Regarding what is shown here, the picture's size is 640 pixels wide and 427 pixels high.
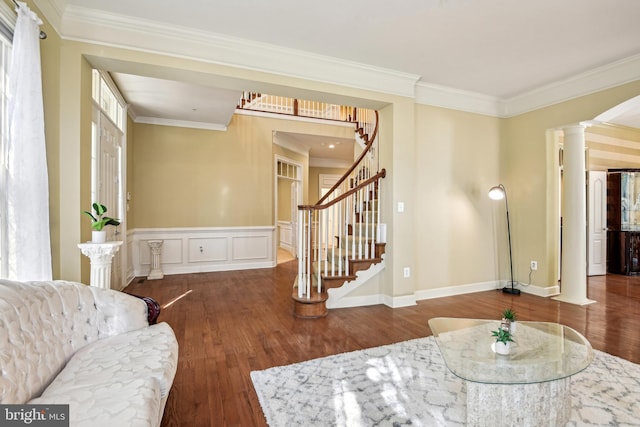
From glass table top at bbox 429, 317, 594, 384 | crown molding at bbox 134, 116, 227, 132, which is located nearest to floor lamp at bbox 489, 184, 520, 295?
glass table top at bbox 429, 317, 594, 384

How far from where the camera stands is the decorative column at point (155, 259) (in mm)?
5398

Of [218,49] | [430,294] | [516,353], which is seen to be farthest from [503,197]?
[218,49]

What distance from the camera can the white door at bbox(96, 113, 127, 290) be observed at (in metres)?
3.80

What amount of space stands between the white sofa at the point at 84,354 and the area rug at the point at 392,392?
753mm

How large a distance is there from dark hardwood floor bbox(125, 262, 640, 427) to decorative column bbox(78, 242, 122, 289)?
89 cm

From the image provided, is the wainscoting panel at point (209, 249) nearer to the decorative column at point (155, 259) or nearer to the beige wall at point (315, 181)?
the decorative column at point (155, 259)

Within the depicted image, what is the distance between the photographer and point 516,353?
181cm

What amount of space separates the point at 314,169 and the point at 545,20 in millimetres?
7816

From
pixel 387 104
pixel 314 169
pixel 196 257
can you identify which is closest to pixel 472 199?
pixel 387 104

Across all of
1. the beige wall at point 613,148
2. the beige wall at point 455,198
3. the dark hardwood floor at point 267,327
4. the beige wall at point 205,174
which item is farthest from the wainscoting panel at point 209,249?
the beige wall at point 613,148

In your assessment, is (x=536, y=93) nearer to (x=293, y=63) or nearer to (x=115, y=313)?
(x=293, y=63)

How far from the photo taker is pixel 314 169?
10.3 metres

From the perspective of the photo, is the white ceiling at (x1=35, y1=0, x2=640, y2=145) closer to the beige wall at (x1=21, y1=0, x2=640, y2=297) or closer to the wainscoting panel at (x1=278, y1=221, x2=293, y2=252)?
the beige wall at (x1=21, y1=0, x2=640, y2=297)

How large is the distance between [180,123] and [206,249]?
2.45m
